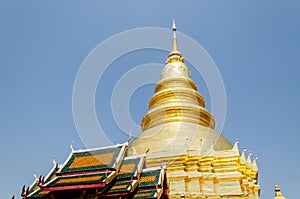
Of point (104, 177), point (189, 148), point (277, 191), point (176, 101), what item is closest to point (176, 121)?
point (176, 101)

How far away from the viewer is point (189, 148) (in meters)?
19.0

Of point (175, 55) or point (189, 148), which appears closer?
point (189, 148)

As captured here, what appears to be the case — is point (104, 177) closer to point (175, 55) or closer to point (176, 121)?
point (176, 121)

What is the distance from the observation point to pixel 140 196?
11.1 m

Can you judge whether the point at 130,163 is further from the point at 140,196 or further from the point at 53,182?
the point at 53,182

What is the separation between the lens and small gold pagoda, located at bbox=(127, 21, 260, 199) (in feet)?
58.0

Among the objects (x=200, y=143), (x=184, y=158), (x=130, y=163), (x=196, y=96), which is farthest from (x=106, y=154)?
(x=196, y=96)

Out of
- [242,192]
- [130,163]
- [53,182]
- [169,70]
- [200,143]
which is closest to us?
[53,182]

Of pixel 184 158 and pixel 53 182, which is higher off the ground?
pixel 184 158

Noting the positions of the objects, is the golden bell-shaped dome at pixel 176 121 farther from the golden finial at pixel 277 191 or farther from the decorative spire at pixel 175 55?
the golden finial at pixel 277 191

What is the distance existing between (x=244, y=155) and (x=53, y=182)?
43.8 feet

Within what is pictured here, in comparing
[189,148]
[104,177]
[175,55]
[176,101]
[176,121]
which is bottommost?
[104,177]

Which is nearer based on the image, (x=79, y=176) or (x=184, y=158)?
(x=79, y=176)

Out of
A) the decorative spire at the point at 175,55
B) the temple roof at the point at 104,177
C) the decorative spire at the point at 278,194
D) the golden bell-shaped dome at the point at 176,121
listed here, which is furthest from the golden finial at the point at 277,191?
the decorative spire at the point at 175,55
